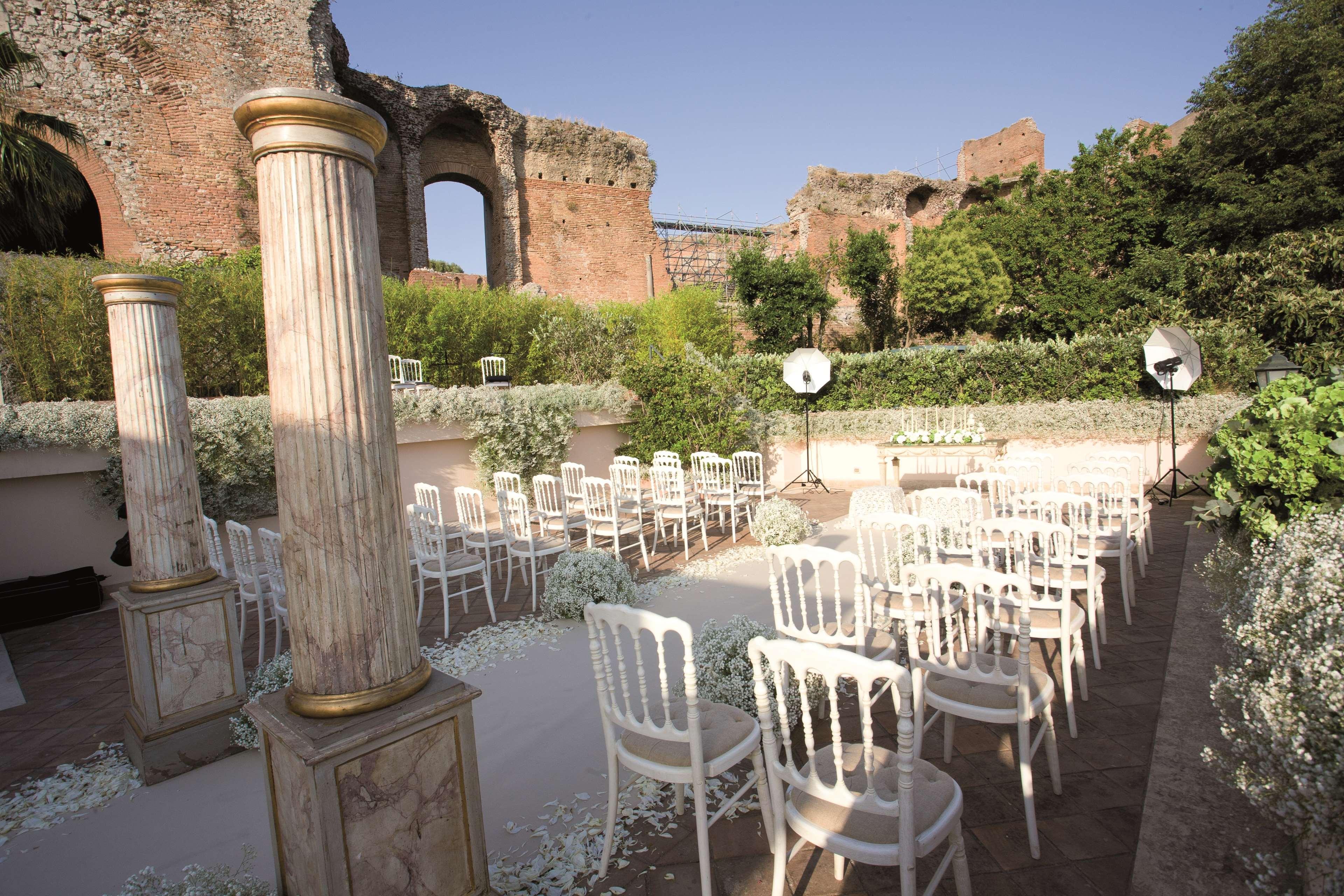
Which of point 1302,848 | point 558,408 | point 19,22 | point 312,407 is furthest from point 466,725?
point 19,22

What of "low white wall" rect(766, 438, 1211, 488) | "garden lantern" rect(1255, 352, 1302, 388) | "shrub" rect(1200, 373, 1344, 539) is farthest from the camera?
"low white wall" rect(766, 438, 1211, 488)

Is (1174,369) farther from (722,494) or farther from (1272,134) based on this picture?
(1272,134)

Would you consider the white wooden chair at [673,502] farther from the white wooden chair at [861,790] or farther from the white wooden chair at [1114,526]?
the white wooden chair at [861,790]

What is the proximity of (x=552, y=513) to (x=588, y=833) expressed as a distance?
365 cm

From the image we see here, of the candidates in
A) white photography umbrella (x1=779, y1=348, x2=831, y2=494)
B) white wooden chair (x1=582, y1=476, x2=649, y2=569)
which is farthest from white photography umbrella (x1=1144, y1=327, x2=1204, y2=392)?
white wooden chair (x1=582, y1=476, x2=649, y2=569)

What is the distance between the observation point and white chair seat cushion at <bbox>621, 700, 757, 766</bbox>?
6.63 ft

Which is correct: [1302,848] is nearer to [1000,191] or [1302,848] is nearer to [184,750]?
[184,750]

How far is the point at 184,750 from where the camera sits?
292cm

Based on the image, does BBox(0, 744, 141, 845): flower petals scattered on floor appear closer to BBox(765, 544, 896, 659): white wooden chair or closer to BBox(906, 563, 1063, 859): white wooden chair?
BBox(765, 544, 896, 659): white wooden chair

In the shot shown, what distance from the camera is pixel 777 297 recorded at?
16.9 metres

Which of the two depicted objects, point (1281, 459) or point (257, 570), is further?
point (257, 570)

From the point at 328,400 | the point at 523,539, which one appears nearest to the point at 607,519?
the point at 523,539

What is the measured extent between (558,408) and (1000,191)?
23.9m

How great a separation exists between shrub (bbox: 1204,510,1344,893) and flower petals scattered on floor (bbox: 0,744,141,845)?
408 centimetres
